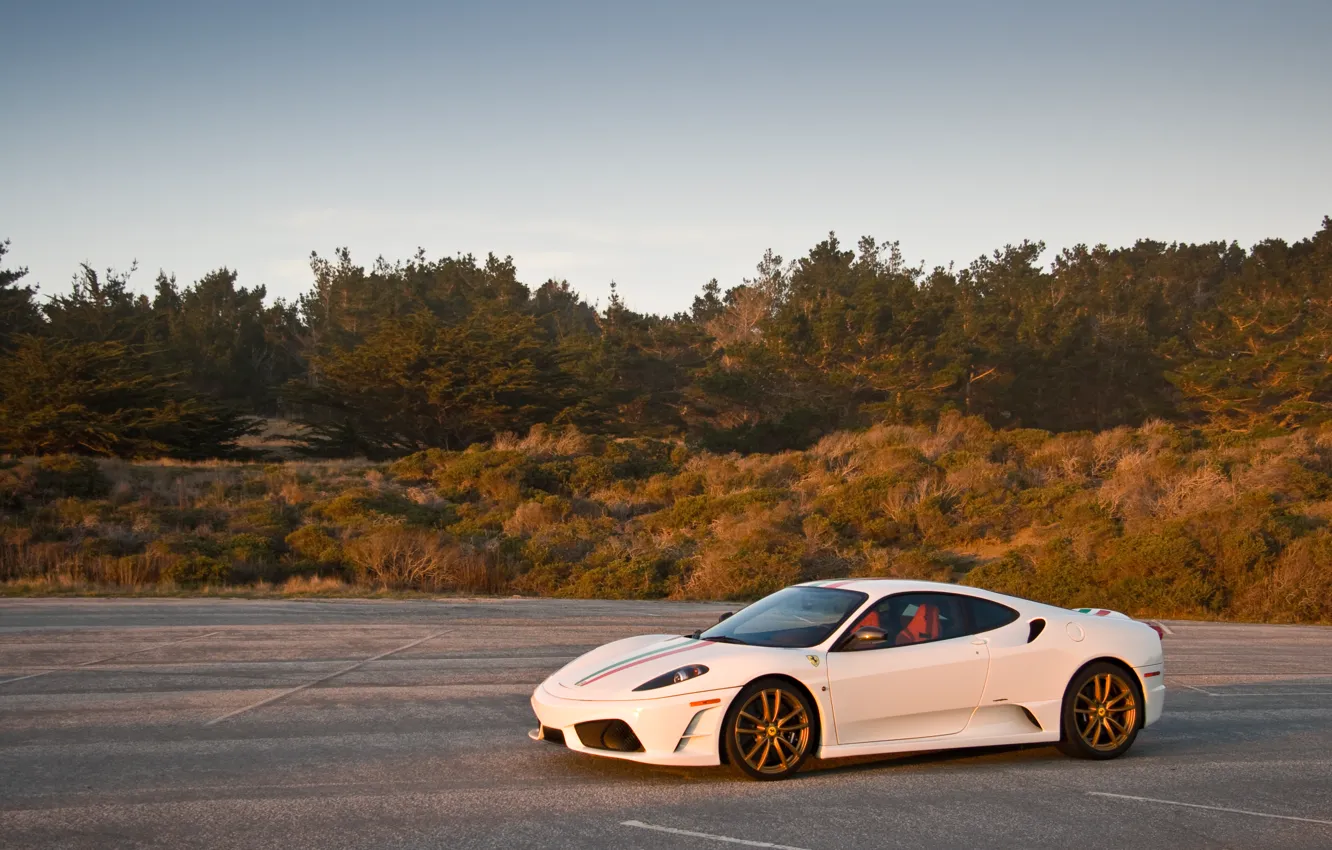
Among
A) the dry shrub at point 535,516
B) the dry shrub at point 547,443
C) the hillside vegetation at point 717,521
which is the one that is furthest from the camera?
the dry shrub at point 547,443

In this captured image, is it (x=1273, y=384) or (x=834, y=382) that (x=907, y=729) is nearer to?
(x=834, y=382)

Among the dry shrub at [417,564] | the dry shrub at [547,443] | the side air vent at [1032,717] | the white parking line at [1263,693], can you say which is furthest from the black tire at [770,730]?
the dry shrub at [547,443]

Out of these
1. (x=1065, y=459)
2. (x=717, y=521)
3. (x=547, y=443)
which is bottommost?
(x=717, y=521)

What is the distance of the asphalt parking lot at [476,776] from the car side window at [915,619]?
877mm

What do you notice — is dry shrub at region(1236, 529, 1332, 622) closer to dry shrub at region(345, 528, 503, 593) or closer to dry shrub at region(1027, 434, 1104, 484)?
dry shrub at region(1027, 434, 1104, 484)

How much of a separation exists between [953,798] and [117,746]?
5538 mm

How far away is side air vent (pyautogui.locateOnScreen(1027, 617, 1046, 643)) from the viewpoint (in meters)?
8.27

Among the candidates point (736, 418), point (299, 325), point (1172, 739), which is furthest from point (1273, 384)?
point (299, 325)

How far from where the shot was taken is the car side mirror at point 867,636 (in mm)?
7645

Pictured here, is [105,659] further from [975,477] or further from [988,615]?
[975,477]

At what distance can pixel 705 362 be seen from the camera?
6612 centimetres

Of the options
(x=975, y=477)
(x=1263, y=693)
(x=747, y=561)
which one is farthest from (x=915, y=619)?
(x=975, y=477)

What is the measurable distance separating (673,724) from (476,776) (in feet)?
4.28

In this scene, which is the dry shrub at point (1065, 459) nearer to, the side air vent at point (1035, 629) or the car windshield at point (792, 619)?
the side air vent at point (1035, 629)
